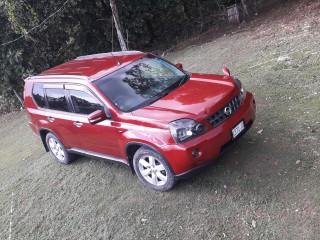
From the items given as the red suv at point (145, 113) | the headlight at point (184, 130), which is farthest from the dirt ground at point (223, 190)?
the headlight at point (184, 130)

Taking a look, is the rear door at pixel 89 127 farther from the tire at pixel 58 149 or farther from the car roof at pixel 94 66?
the tire at pixel 58 149

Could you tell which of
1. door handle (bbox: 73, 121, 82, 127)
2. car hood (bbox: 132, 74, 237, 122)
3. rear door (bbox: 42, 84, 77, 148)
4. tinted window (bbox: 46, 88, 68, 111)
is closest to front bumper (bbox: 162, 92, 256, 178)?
car hood (bbox: 132, 74, 237, 122)

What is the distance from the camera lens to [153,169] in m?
4.78

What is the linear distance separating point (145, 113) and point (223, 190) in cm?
143

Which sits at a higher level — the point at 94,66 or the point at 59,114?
the point at 94,66

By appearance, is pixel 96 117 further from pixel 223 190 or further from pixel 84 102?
pixel 223 190

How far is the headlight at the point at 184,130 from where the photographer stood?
14.0ft

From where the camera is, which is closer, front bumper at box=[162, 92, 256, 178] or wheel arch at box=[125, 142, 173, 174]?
front bumper at box=[162, 92, 256, 178]

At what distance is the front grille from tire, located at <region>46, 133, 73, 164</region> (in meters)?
3.16

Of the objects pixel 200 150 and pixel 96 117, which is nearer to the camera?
pixel 200 150

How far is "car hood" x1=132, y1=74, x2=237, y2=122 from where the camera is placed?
4410 millimetres

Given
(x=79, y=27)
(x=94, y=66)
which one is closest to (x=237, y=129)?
(x=94, y=66)

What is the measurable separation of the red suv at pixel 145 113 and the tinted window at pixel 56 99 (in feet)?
0.04

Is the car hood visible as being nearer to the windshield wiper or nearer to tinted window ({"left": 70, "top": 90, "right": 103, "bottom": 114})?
the windshield wiper
